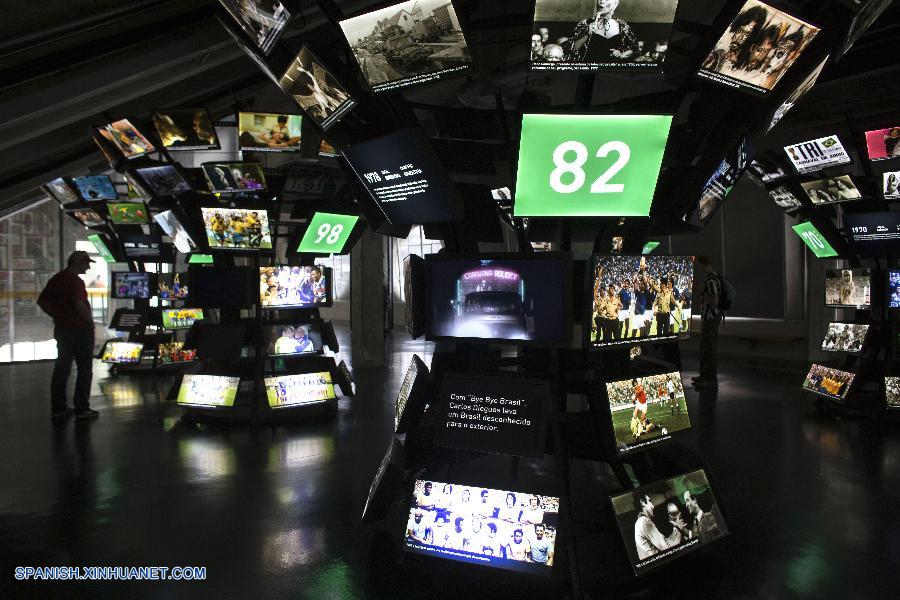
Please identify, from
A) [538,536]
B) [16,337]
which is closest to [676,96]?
[538,536]

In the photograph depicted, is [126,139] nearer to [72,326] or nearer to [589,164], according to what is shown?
[72,326]

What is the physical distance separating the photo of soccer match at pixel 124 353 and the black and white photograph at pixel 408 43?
32.1ft

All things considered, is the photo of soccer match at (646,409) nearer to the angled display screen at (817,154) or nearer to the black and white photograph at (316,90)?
the black and white photograph at (316,90)

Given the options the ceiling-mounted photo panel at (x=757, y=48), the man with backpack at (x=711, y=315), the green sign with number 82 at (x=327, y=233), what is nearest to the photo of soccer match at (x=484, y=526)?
the ceiling-mounted photo panel at (x=757, y=48)

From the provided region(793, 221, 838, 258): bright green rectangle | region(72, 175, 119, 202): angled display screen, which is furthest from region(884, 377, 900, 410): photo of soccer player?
region(72, 175, 119, 202): angled display screen

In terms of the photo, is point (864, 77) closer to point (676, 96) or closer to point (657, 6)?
point (676, 96)

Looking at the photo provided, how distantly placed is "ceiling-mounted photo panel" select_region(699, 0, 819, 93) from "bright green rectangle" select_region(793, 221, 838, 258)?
5278 millimetres

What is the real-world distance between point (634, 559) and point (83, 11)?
261 inches

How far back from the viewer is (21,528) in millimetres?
4031

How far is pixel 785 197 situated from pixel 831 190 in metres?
0.59

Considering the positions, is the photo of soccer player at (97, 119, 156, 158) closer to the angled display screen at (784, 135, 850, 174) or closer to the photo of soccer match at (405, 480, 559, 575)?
the photo of soccer match at (405, 480, 559, 575)

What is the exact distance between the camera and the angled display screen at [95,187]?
11.2 m

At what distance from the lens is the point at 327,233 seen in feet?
24.4

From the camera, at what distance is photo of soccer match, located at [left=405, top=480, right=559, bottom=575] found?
10.3 feet
